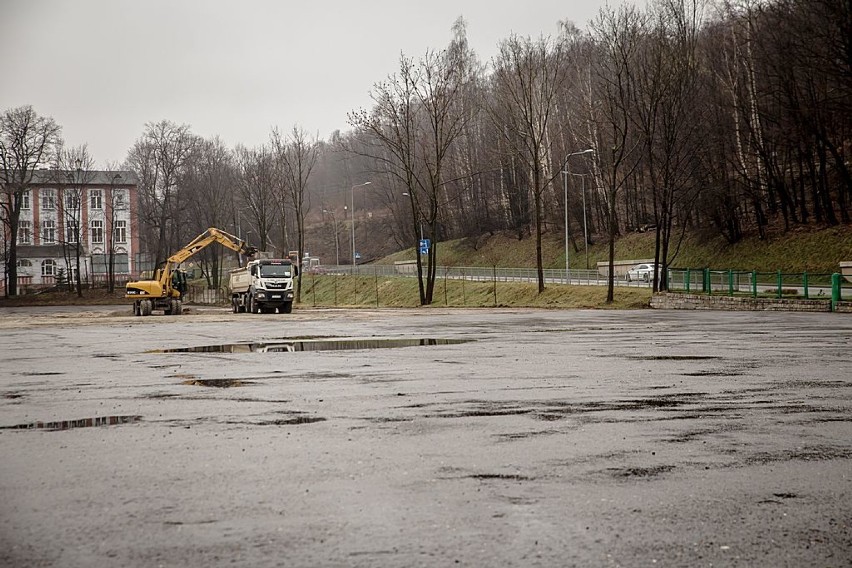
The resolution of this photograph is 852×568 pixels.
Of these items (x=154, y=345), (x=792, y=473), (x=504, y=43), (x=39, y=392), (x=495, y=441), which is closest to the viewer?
(x=792, y=473)

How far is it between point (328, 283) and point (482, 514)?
82216 millimetres

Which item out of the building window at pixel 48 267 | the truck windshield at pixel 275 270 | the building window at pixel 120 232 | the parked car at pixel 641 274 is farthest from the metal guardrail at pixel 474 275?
the building window at pixel 48 267

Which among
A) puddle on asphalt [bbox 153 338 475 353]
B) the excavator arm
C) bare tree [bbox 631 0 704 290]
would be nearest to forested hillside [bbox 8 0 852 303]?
bare tree [bbox 631 0 704 290]

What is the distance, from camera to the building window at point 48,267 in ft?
348

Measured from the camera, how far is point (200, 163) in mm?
100125

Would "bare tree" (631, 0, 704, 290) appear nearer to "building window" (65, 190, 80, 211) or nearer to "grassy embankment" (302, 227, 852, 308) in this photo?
"grassy embankment" (302, 227, 852, 308)

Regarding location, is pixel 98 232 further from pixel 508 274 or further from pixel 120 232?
pixel 508 274

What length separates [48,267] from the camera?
10650cm

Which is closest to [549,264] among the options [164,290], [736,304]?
[164,290]

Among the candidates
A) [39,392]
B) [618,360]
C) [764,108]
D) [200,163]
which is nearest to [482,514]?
[39,392]

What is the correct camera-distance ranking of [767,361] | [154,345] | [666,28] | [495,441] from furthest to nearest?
[666,28], [154,345], [767,361], [495,441]

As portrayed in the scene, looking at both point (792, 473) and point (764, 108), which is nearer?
point (792, 473)

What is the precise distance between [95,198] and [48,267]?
982 cm

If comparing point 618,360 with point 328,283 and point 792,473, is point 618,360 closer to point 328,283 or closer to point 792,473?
point 792,473
